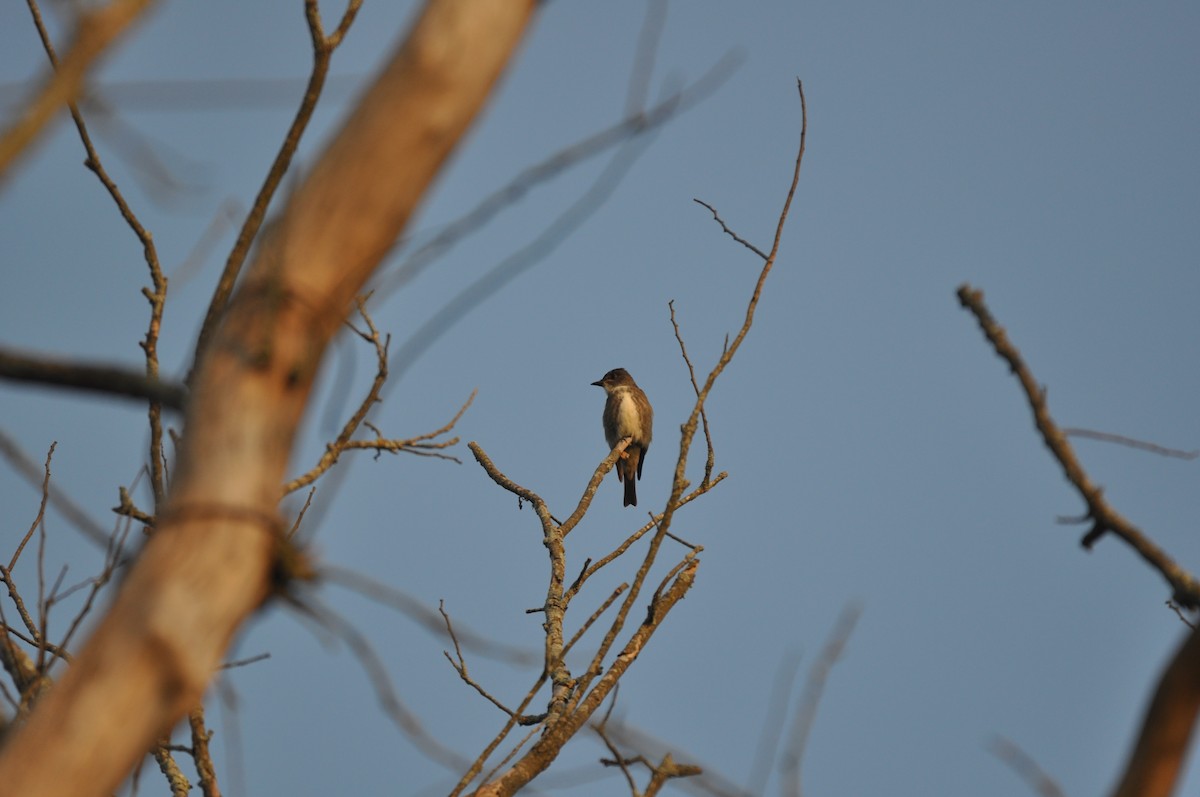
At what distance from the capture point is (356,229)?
171cm

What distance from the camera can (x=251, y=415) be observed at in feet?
5.19

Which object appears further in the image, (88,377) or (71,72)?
(88,377)

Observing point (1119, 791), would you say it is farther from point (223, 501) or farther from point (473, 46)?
point (473, 46)

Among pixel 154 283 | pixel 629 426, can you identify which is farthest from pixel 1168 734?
pixel 629 426

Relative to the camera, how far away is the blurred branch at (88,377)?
1.59 meters

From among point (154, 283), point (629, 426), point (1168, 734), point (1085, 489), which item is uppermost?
point (629, 426)

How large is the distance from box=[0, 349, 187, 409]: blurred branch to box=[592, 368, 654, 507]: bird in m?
10.8

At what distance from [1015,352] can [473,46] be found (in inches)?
46.1

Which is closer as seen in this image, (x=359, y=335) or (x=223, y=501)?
(x=223, y=501)

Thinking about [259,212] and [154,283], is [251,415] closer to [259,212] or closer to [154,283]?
[259,212]

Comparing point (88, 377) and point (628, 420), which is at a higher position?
point (628, 420)

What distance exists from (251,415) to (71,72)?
502 millimetres

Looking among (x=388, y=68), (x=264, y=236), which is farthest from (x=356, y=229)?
(x=388, y=68)

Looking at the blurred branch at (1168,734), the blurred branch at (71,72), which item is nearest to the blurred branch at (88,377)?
the blurred branch at (71,72)
